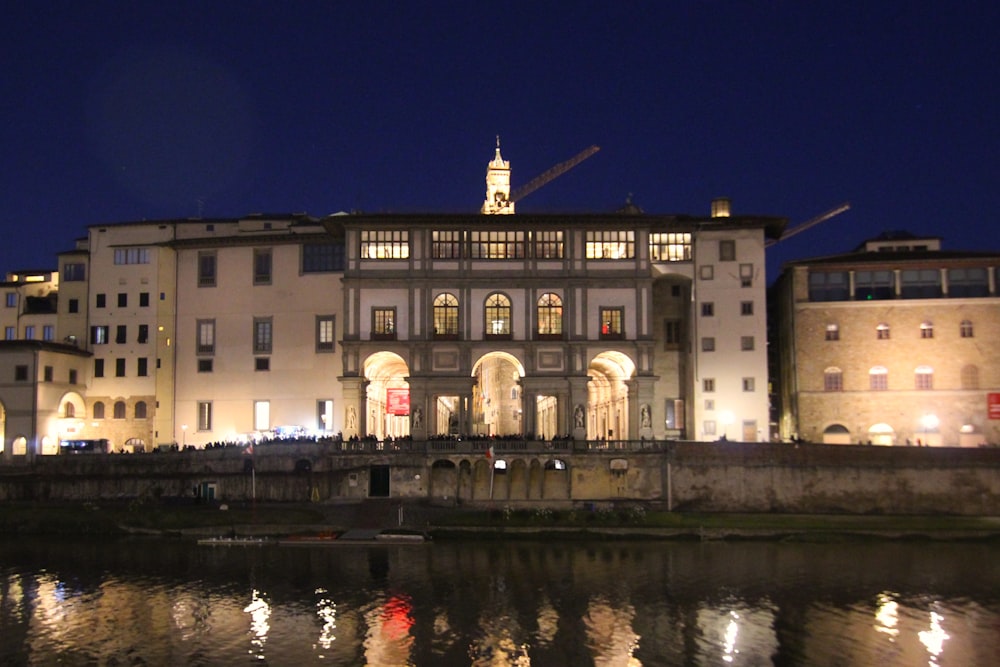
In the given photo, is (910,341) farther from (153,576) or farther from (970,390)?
(153,576)

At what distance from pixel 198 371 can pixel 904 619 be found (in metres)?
61.0

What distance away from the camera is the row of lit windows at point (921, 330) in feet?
278

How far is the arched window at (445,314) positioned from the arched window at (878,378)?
34715mm

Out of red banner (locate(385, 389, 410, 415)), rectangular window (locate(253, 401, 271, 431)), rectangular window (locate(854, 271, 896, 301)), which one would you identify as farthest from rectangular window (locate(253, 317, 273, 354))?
rectangular window (locate(854, 271, 896, 301))

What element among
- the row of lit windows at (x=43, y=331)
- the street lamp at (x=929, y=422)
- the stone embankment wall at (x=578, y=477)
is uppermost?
the row of lit windows at (x=43, y=331)

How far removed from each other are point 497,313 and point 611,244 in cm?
1069

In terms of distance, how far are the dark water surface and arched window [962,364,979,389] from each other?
21.8m

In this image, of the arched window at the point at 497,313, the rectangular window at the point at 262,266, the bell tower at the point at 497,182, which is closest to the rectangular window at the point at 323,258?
the rectangular window at the point at 262,266

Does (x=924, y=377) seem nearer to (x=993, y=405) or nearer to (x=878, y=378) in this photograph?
(x=878, y=378)

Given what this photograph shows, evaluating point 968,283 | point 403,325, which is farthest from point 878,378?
point 403,325

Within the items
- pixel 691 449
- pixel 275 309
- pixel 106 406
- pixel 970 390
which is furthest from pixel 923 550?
pixel 106 406

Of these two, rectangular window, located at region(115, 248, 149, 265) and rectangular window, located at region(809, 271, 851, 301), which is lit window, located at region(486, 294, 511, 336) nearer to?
rectangular window, located at region(809, 271, 851, 301)

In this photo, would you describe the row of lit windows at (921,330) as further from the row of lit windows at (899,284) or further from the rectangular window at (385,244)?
the rectangular window at (385,244)

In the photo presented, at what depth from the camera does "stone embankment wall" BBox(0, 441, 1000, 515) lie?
237 feet
